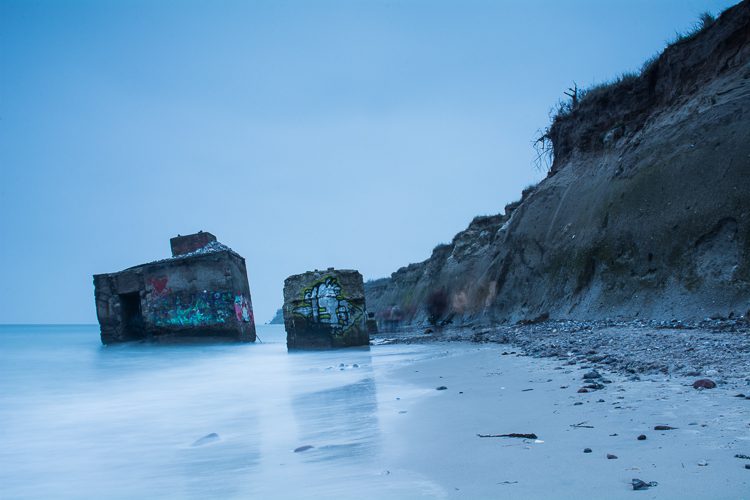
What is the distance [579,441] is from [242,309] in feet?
57.2

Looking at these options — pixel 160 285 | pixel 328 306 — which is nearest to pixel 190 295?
pixel 160 285

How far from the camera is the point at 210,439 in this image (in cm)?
375

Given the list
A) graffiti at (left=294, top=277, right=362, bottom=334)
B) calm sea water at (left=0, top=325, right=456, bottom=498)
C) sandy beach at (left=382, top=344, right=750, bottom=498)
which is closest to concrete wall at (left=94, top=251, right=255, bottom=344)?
graffiti at (left=294, top=277, right=362, bottom=334)

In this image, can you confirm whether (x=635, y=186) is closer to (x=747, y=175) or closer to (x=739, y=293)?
(x=747, y=175)

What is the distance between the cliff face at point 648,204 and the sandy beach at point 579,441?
5.66 metres

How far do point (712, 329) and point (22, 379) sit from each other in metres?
10.8

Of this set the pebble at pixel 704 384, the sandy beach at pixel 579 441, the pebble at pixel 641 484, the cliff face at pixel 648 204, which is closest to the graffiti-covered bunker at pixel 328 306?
the cliff face at pixel 648 204

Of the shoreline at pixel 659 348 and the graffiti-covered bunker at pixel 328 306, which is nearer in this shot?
the shoreline at pixel 659 348

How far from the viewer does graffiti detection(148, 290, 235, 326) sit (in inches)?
707

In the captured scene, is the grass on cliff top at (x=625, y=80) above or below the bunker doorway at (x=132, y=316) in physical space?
above

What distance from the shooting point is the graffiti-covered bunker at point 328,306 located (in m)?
12.7

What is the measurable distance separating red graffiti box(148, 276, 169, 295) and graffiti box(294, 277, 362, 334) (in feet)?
A: 24.3

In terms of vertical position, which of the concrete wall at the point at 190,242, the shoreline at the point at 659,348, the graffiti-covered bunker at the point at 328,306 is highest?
the concrete wall at the point at 190,242

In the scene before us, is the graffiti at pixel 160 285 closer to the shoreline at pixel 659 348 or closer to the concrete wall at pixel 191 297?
the concrete wall at pixel 191 297
